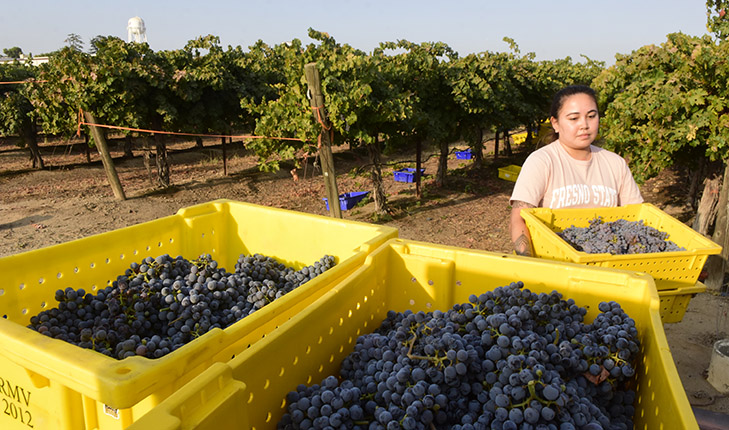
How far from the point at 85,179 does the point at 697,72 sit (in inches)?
486

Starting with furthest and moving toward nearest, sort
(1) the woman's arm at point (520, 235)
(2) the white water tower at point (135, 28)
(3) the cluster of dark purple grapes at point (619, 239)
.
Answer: (2) the white water tower at point (135, 28) < (1) the woman's arm at point (520, 235) < (3) the cluster of dark purple grapes at point (619, 239)

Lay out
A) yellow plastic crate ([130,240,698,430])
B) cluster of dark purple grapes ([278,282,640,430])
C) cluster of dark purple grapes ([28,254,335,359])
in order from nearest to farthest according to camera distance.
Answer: yellow plastic crate ([130,240,698,430]) < cluster of dark purple grapes ([278,282,640,430]) < cluster of dark purple grapes ([28,254,335,359])

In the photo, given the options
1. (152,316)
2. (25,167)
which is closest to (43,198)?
(25,167)

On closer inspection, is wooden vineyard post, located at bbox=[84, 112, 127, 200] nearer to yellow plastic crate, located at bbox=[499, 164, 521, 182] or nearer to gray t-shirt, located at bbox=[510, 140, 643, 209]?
gray t-shirt, located at bbox=[510, 140, 643, 209]

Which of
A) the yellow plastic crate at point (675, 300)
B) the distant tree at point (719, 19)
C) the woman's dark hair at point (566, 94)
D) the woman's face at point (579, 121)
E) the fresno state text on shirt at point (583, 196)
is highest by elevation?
the distant tree at point (719, 19)

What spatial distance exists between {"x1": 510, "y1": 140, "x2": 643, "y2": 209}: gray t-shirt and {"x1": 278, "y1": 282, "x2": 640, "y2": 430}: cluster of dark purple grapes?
1.30 meters

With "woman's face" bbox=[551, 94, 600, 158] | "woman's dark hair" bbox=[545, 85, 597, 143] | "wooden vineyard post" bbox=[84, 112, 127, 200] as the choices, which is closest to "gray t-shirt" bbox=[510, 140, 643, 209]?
"woman's face" bbox=[551, 94, 600, 158]

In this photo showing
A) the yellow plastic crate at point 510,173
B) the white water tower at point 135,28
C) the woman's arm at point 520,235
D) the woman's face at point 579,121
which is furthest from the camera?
the white water tower at point 135,28

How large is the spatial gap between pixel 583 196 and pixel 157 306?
233 centimetres

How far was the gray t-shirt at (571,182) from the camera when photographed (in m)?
2.58

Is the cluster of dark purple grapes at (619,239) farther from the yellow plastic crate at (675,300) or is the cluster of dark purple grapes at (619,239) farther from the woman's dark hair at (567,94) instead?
the woman's dark hair at (567,94)

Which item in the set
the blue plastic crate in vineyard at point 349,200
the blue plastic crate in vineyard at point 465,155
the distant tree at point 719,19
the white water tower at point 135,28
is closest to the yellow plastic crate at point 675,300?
the distant tree at point 719,19

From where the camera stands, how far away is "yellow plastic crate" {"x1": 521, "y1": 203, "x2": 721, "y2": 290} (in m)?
1.90

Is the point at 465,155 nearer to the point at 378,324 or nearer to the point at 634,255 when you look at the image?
the point at 634,255
